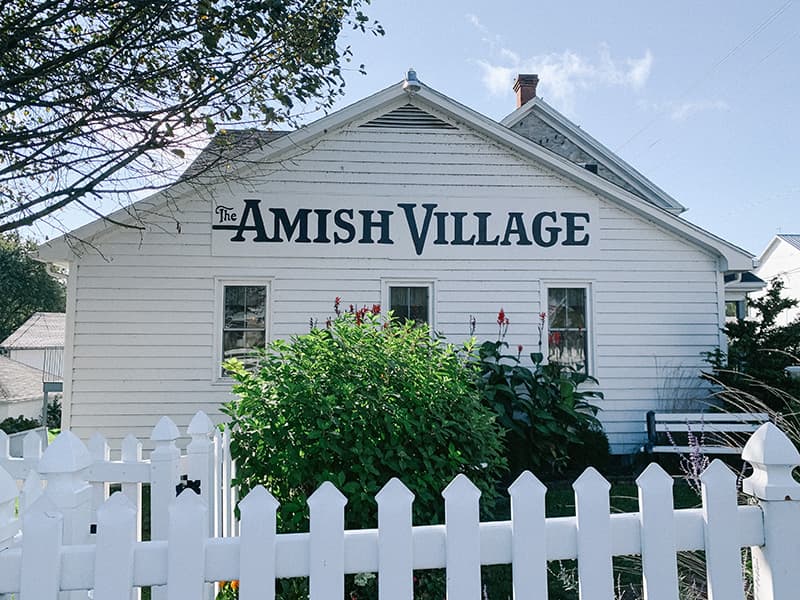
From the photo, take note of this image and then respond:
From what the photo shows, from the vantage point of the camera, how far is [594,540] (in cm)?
155

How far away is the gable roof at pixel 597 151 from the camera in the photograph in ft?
45.6

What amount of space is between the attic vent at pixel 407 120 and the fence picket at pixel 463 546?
7.89 m

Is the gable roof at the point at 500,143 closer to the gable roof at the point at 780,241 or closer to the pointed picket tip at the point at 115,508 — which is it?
the pointed picket tip at the point at 115,508

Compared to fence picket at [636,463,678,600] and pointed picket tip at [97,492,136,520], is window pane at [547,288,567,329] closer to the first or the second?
fence picket at [636,463,678,600]

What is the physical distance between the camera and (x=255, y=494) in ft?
4.76

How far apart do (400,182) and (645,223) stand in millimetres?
3986

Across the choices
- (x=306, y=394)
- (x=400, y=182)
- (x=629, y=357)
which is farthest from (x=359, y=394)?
(x=629, y=357)

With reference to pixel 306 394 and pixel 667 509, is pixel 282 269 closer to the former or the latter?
pixel 306 394

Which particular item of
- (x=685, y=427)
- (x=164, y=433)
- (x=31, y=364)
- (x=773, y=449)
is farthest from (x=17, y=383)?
(x=773, y=449)

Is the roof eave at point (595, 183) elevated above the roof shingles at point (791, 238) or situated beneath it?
situated beneath

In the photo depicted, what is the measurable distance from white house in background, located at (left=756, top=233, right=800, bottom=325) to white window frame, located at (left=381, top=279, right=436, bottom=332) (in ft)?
82.2

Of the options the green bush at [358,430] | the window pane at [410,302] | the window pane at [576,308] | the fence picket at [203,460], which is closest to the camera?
the fence picket at [203,460]

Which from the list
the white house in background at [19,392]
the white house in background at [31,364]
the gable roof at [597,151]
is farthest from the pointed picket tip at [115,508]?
the white house in background at [19,392]

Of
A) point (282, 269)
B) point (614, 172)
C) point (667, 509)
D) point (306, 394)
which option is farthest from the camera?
point (614, 172)
